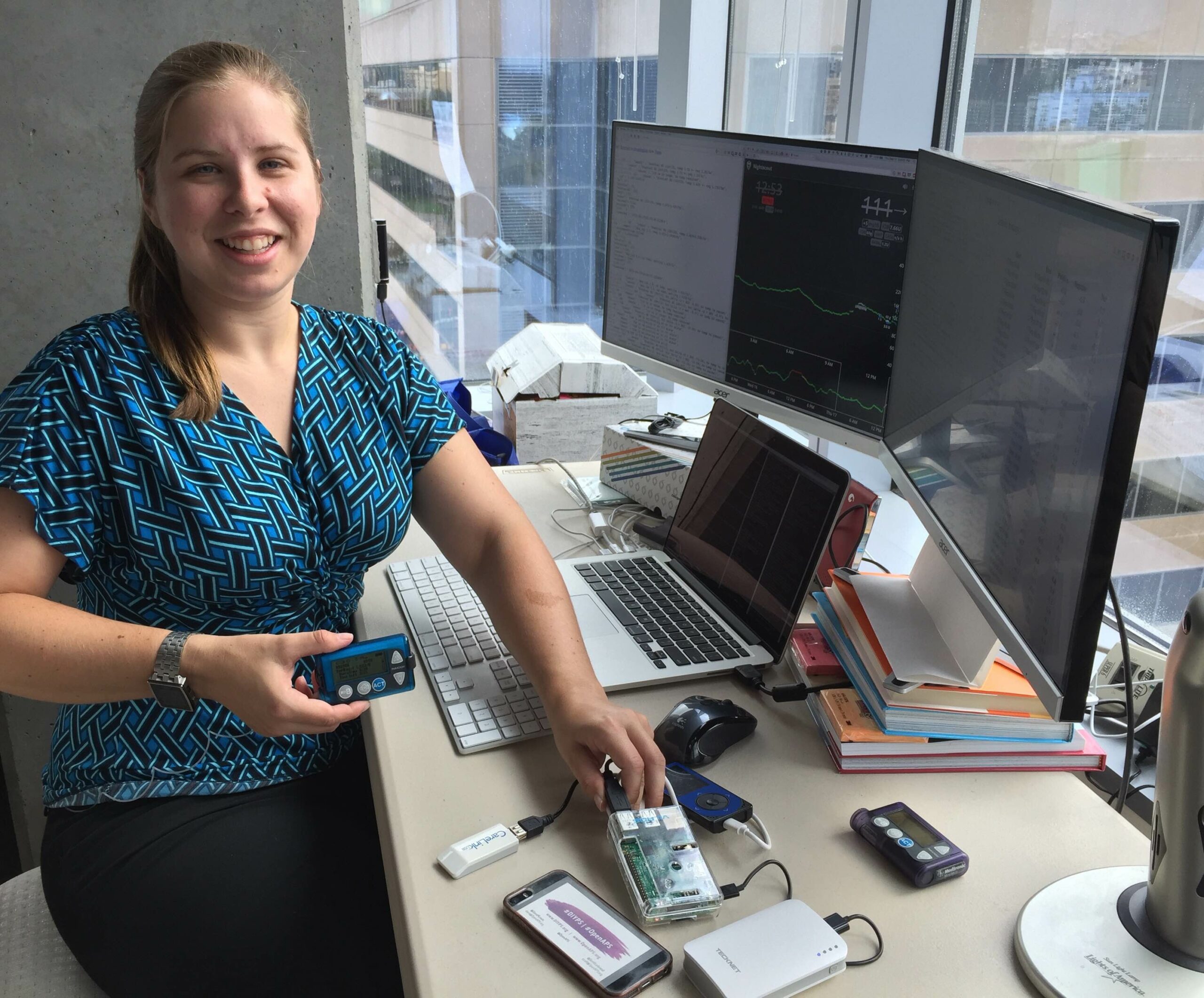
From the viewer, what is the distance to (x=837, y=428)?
4.47 feet

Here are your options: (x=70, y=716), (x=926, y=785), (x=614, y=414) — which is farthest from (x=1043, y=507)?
(x=614, y=414)

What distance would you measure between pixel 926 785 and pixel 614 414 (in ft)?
3.78

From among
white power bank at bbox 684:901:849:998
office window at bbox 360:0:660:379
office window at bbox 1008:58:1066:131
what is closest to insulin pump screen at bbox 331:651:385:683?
white power bank at bbox 684:901:849:998

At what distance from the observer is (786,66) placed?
2246mm

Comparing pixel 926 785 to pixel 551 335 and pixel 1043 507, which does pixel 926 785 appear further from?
pixel 551 335

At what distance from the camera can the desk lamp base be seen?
0.74 meters

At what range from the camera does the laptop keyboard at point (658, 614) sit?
1.18 m

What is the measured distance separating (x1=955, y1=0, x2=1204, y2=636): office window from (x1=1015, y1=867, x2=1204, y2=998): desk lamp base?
1.61 feet

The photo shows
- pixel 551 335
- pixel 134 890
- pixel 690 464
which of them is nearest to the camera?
pixel 134 890

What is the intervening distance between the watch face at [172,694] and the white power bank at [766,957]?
0.54 meters

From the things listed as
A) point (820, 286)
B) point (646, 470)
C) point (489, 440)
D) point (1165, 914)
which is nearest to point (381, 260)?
point (489, 440)

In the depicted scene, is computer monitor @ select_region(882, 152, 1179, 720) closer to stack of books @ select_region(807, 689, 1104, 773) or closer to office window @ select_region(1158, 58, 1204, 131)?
stack of books @ select_region(807, 689, 1104, 773)

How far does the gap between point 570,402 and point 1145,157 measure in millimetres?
1022

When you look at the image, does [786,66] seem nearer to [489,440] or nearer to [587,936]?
[489,440]
